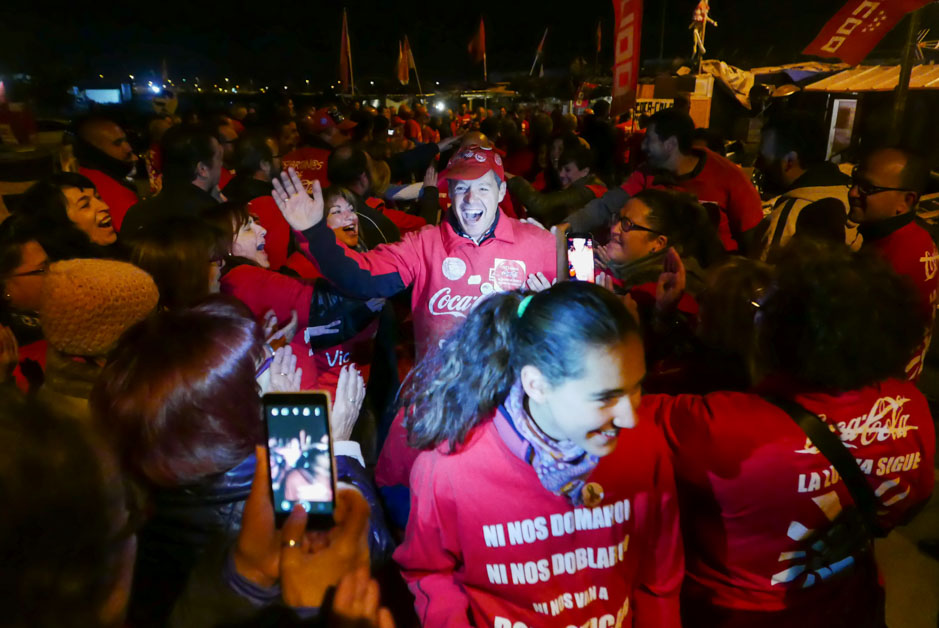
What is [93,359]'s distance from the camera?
186cm

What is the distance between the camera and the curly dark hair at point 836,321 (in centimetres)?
168

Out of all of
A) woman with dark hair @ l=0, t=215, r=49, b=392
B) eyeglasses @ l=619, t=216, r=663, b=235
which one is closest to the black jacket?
woman with dark hair @ l=0, t=215, r=49, b=392

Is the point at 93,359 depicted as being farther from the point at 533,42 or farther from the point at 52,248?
the point at 533,42

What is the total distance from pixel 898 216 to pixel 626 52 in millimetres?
2983

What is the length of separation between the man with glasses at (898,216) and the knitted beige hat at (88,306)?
3624mm

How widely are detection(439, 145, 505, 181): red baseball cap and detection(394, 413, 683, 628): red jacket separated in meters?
1.61

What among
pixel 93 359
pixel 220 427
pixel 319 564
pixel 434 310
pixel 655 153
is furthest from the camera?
pixel 655 153

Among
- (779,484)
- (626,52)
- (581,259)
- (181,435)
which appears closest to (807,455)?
(779,484)

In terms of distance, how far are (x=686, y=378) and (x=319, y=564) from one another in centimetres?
177

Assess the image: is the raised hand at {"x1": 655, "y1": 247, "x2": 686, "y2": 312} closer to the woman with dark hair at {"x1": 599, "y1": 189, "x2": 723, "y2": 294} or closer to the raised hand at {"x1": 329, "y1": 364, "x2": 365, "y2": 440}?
the woman with dark hair at {"x1": 599, "y1": 189, "x2": 723, "y2": 294}

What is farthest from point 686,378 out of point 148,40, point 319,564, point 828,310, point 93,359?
point 148,40

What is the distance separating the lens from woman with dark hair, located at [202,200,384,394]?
9.06ft

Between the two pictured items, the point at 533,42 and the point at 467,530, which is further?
the point at 533,42

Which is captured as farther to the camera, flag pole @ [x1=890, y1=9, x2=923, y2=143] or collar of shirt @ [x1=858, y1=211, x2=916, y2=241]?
flag pole @ [x1=890, y1=9, x2=923, y2=143]
